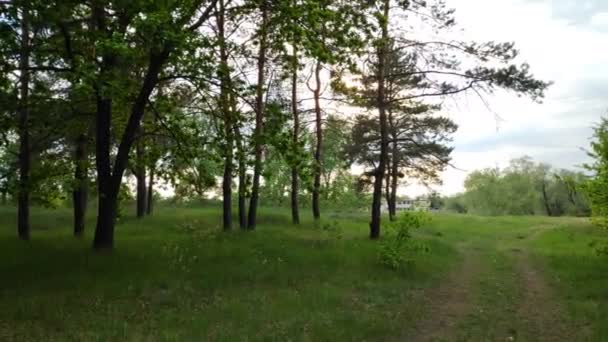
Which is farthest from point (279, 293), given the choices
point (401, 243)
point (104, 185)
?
point (104, 185)

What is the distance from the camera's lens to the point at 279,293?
34.8 feet

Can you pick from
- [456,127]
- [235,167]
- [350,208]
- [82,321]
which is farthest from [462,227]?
[82,321]

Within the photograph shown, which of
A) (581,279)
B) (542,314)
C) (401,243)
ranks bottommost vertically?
(542,314)

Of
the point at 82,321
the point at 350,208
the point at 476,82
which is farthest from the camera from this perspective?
the point at 350,208

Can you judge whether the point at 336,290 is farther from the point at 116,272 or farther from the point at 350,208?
the point at 350,208

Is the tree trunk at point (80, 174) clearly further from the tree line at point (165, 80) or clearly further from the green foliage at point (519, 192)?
the green foliage at point (519, 192)

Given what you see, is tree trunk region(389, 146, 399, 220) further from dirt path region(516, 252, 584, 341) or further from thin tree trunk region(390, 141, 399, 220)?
dirt path region(516, 252, 584, 341)

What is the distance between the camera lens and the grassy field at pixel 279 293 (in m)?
7.96

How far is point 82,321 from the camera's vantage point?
786 centimetres

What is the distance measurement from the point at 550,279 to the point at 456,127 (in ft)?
58.4

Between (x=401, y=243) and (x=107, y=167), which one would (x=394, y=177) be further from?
(x=107, y=167)

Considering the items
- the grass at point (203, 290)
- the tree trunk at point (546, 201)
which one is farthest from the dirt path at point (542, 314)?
the tree trunk at point (546, 201)

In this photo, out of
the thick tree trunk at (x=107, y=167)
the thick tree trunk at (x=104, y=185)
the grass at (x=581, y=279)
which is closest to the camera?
the grass at (x=581, y=279)

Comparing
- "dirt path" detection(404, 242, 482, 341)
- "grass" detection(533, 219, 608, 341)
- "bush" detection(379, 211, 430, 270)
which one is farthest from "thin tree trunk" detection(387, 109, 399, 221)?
"dirt path" detection(404, 242, 482, 341)
